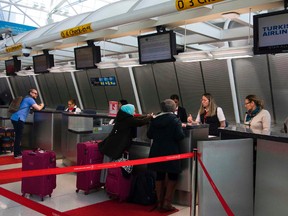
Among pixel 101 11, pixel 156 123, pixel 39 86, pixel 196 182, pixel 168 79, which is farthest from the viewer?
pixel 39 86

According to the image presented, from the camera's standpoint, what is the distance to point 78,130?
6.69 m

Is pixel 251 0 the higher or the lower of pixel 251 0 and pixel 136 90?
the higher

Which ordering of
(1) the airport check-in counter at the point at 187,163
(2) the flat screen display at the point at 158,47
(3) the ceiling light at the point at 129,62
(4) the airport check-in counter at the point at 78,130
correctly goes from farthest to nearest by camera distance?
(3) the ceiling light at the point at 129,62
(4) the airport check-in counter at the point at 78,130
(2) the flat screen display at the point at 158,47
(1) the airport check-in counter at the point at 187,163

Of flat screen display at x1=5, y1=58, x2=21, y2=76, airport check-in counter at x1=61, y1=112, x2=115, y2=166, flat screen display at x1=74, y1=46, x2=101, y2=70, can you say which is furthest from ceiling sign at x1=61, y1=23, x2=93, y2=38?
flat screen display at x1=5, y1=58, x2=21, y2=76

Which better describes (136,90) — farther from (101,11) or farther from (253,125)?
(253,125)

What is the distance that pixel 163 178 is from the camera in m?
4.50

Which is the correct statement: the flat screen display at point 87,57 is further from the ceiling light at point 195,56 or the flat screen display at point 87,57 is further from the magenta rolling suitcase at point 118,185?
the magenta rolling suitcase at point 118,185

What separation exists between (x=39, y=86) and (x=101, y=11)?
740 inches

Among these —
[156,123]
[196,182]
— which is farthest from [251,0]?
[196,182]

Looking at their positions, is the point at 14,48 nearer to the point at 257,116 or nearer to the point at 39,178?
the point at 39,178

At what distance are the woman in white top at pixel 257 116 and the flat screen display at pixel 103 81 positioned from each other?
12.3 m

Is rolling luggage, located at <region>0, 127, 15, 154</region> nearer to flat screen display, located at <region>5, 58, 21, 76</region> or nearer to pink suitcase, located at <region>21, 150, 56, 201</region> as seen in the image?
flat screen display, located at <region>5, 58, 21, 76</region>

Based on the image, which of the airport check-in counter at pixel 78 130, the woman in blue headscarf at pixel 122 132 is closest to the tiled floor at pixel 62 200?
the woman in blue headscarf at pixel 122 132

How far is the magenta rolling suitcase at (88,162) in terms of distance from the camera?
5.15 metres
